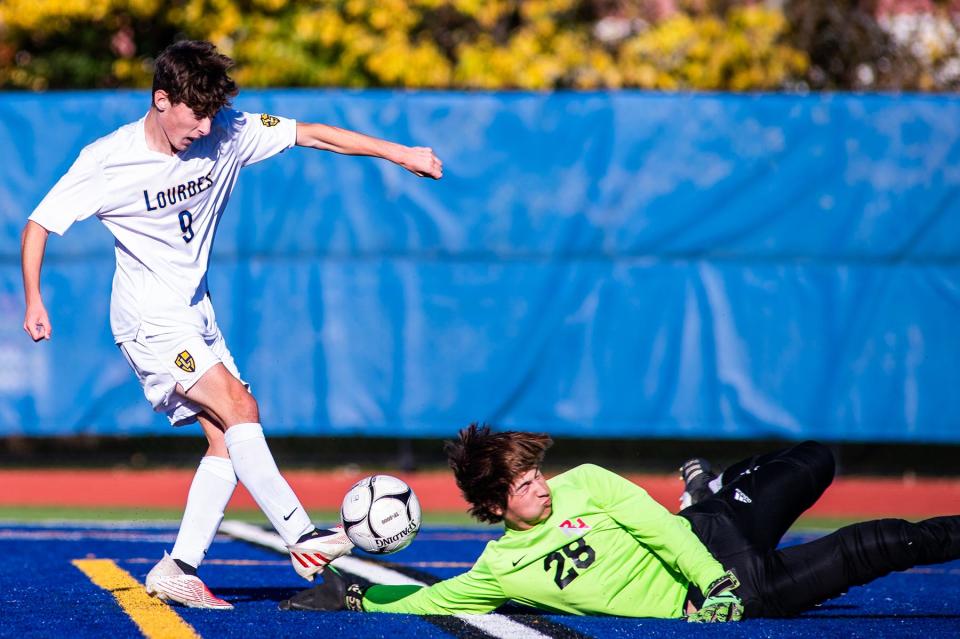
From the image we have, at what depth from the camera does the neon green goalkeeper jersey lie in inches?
188

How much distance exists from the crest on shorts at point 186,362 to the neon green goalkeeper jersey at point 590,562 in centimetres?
120

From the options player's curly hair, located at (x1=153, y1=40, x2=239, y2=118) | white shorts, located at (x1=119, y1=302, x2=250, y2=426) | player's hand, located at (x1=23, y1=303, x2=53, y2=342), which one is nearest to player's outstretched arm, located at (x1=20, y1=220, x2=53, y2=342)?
player's hand, located at (x1=23, y1=303, x2=53, y2=342)

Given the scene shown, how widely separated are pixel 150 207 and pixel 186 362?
627 millimetres

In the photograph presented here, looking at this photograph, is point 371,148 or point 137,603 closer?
point 137,603

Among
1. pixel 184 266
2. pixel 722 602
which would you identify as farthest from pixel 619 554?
pixel 184 266

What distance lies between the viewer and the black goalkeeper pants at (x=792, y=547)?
4836mm

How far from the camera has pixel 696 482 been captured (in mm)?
5754

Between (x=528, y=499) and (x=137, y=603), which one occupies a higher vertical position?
(x=528, y=499)

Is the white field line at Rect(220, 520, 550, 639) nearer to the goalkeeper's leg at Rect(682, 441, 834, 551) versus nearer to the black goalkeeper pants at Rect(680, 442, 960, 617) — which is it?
the black goalkeeper pants at Rect(680, 442, 960, 617)

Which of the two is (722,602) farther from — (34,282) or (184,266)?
(34,282)

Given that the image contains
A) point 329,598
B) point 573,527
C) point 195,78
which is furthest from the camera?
point 329,598

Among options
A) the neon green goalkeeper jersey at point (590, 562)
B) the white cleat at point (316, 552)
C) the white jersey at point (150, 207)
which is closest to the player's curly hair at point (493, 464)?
the neon green goalkeeper jersey at point (590, 562)

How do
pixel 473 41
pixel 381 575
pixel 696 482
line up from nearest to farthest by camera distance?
pixel 696 482 → pixel 381 575 → pixel 473 41

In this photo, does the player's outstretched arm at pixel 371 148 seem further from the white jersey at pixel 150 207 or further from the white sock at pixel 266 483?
the white sock at pixel 266 483
